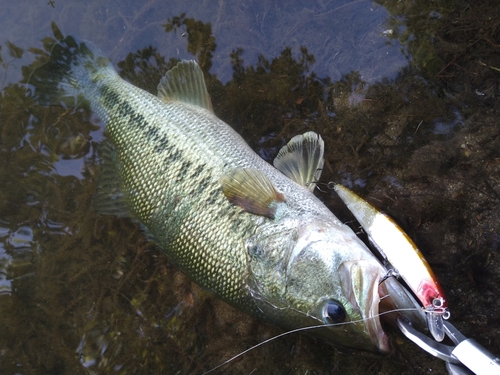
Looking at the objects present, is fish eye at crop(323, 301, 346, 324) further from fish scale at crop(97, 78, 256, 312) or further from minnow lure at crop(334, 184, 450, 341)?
fish scale at crop(97, 78, 256, 312)

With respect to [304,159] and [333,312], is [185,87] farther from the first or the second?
[333,312]

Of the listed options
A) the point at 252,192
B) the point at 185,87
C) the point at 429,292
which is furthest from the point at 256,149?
the point at 429,292

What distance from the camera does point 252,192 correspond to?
272 cm

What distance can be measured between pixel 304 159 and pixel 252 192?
750 millimetres

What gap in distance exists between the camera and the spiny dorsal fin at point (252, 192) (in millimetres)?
2707

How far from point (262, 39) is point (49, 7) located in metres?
2.65

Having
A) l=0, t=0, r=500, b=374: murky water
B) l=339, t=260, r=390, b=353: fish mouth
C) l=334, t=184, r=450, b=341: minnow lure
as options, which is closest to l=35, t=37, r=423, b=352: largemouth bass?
l=339, t=260, r=390, b=353: fish mouth

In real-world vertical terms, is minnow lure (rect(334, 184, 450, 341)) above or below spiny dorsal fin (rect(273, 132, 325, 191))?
below

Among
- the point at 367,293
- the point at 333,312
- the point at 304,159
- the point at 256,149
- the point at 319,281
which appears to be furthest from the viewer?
the point at 256,149

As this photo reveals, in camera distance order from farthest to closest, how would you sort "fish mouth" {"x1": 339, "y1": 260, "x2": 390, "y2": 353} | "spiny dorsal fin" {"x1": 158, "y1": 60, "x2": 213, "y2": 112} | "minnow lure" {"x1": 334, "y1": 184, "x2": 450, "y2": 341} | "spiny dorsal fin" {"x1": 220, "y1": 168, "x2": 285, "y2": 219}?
"spiny dorsal fin" {"x1": 158, "y1": 60, "x2": 213, "y2": 112}
"spiny dorsal fin" {"x1": 220, "y1": 168, "x2": 285, "y2": 219}
"minnow lure" {"x1": 334, "y1": 184, "x2": 450, "y2": 341}
"fish mouth" {"x1": 339, "y1": 260, "x2": 390, "y2": 353}

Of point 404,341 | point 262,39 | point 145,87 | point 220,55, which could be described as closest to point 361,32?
point 262,39

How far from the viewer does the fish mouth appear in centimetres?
213

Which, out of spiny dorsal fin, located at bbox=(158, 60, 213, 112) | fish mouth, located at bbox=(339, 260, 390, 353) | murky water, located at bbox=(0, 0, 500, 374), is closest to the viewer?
fish mouth, located at bbox=(339, 260, 390, 353)

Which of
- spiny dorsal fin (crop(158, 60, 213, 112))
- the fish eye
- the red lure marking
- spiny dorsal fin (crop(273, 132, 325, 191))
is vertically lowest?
the red lure marking
